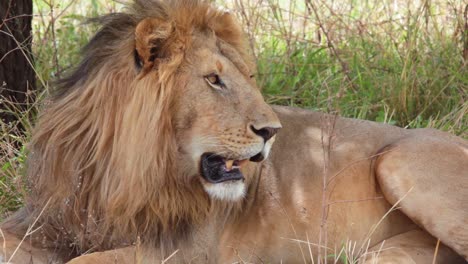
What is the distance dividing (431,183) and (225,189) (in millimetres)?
883

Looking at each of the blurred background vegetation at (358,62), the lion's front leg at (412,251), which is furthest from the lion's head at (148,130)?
the blurred background vegetation at (358,62)

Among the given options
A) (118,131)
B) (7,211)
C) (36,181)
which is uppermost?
(118,131)

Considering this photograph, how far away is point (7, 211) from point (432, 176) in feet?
6.23

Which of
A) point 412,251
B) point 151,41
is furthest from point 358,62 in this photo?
point 151,41

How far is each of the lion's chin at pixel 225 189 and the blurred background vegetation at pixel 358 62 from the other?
1.55 metres

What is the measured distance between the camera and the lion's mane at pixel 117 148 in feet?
11.7

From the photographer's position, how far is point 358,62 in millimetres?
6031

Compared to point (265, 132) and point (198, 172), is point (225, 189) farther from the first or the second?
point (265, 132)

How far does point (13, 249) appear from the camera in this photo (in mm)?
3805

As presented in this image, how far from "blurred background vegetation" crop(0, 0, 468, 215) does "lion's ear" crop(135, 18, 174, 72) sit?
5.00 feet

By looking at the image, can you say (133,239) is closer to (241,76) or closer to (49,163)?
(49,163)

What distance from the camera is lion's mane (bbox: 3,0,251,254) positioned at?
3.57m

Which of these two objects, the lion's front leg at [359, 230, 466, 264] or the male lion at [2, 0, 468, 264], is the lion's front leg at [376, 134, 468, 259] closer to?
the male lion at [2, 0, 468, 264]

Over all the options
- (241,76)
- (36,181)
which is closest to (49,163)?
(36,181)
